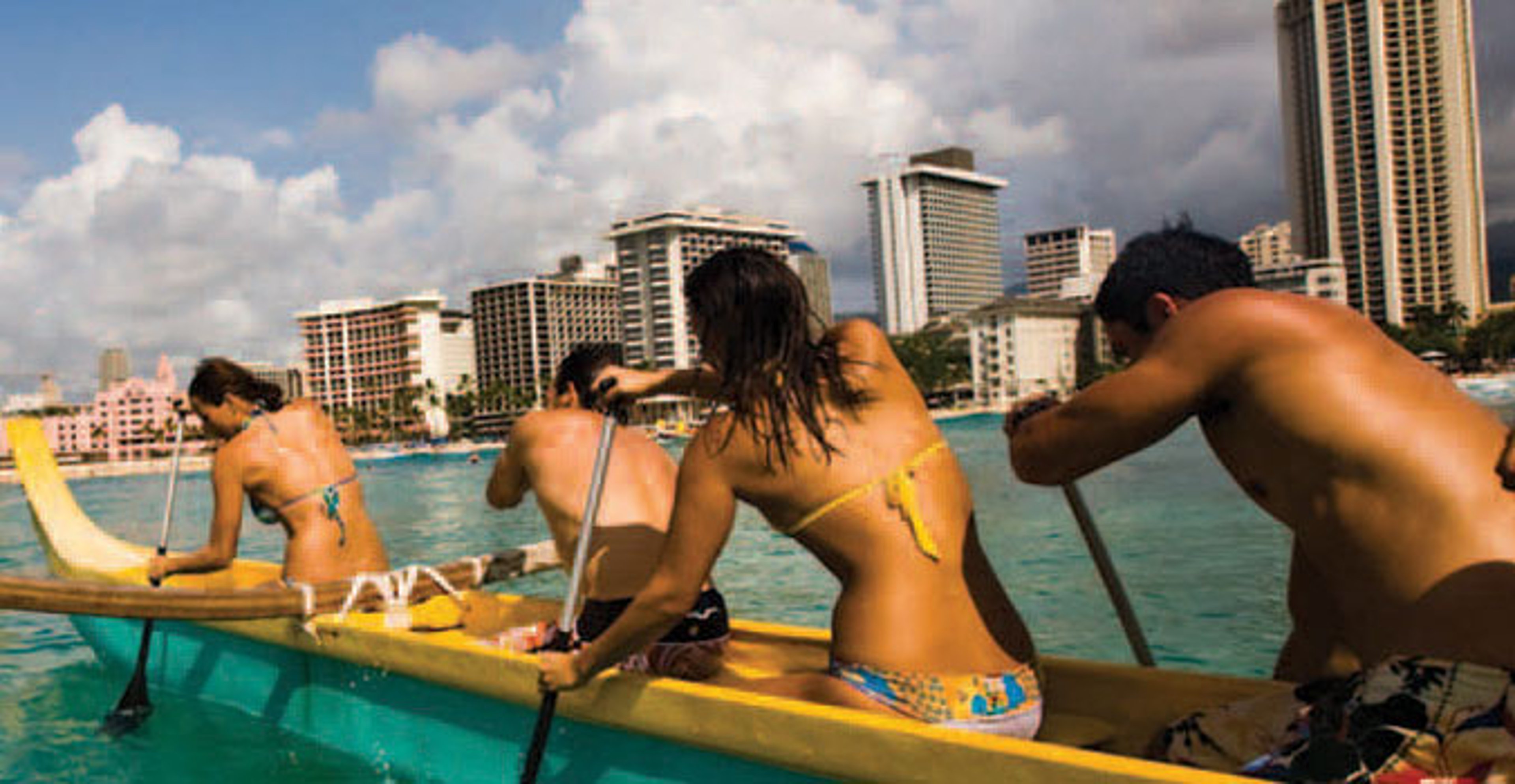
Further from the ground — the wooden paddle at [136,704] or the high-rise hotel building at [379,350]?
the high-rise hotel building at [379,350]

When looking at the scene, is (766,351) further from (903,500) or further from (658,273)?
(658,273)

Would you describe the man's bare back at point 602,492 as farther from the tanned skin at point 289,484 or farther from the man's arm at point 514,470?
the tanned skin at point 289,484

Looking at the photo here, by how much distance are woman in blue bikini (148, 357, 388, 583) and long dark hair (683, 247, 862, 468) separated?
382cm

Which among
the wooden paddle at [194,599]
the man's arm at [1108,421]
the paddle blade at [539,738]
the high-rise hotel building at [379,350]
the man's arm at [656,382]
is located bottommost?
the paddle blade at [539,738]

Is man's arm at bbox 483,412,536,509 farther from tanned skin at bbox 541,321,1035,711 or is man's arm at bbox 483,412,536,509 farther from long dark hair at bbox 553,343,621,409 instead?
tanned skin at bbox 541,321,1035,711

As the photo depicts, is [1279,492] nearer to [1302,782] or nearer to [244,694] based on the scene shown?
[1302,782]

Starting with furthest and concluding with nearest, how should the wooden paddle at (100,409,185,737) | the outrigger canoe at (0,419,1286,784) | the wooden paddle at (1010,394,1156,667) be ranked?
the wooden paddle at (100,409,185,737) < the wooden paddle at (1010,394,1156,667) < the outrigger canoe at (0,419,1286,784)

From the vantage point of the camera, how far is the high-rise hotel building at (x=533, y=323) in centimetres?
16162

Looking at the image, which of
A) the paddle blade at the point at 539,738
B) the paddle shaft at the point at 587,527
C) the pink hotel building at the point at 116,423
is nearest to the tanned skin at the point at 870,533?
the paddle blade at the point at 539,738

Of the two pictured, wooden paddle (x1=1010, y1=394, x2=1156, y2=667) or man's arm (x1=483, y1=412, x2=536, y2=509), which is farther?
man's arm (x1=483, y1=412, x2=536, y2=509)

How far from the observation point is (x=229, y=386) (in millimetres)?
6336

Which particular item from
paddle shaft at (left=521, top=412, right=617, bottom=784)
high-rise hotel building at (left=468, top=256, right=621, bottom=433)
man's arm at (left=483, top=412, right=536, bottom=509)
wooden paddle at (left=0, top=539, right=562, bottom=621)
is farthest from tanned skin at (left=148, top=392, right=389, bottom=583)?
high-rise hotel building at (left=468, top=256, right=621, bottom=433)

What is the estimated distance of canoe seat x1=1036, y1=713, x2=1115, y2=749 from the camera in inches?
135

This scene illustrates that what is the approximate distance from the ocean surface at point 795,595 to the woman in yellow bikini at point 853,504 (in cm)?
294
